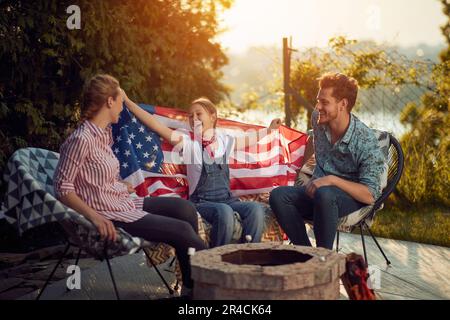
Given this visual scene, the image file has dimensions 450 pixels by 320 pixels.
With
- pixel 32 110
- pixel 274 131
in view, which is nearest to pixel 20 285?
pixel 32 110

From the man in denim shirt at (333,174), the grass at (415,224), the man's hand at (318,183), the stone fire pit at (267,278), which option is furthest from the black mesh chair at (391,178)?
the stone fire pit at (267,278)

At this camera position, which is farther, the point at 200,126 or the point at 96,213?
the point at 200,126

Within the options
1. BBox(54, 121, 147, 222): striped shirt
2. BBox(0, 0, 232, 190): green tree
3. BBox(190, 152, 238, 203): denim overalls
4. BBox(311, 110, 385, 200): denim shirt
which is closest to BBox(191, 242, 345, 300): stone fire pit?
BBox(54, 121, 147, 222): striped shirt

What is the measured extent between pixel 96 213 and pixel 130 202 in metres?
0.38

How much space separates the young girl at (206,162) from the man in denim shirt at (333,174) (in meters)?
0.25

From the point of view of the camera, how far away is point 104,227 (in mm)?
3199

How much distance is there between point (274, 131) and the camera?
4.77 meters

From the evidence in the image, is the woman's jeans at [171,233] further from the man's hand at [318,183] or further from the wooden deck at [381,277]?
the man's hand at [318,183]

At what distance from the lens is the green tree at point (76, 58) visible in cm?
507

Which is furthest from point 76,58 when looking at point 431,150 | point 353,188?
point 431,150

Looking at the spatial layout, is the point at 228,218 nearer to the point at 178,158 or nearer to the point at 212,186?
the point at 212,186

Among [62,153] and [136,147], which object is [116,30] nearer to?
[136,147]
